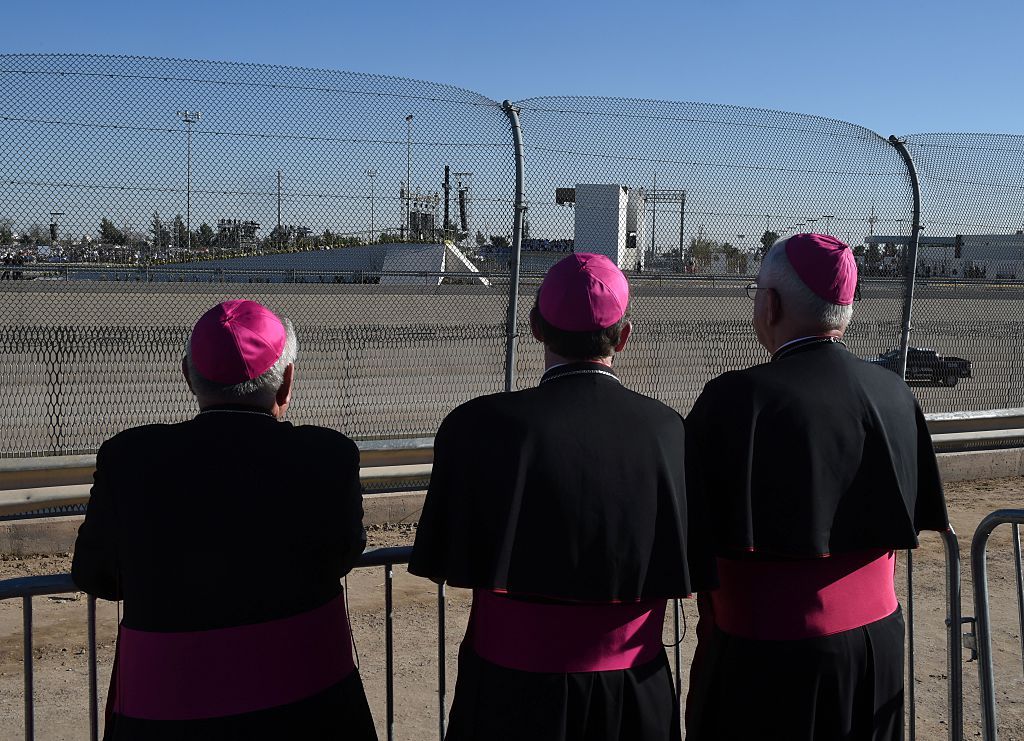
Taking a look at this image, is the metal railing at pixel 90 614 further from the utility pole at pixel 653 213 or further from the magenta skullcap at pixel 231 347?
the utility pole at pixel 653 213

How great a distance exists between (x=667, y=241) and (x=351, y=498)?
174 inches

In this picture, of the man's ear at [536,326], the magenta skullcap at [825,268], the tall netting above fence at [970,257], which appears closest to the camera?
the man's ear at [536,326]

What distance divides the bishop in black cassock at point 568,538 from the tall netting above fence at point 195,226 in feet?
11.6

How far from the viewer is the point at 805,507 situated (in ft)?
8.41

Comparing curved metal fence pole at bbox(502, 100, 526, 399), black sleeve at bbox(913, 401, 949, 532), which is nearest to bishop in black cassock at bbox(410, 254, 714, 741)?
black sleeve at bbox(913, 401, 949, 532)

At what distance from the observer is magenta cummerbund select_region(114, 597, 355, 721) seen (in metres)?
2.24

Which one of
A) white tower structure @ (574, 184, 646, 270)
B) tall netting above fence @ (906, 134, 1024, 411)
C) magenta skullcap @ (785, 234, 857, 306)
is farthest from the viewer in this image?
tall netting above fence @ (906, 134, 1024, 411)

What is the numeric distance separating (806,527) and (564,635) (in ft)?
2.38

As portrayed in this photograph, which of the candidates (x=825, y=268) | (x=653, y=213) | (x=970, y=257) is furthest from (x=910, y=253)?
(x=825, y=268)

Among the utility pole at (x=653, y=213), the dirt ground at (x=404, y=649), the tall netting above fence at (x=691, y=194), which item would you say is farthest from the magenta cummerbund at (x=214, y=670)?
the utility pole at (x=653, y=213)

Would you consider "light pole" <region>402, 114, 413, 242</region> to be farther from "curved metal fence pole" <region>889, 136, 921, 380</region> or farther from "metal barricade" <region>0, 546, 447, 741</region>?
"curved metal fence pole" <region>889, 136, 921, 380</region>

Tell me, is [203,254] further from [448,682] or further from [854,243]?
[854,243]

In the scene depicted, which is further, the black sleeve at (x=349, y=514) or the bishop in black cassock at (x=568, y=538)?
the black sleeve at (x=349, y=514)

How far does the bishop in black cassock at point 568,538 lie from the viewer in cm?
225
